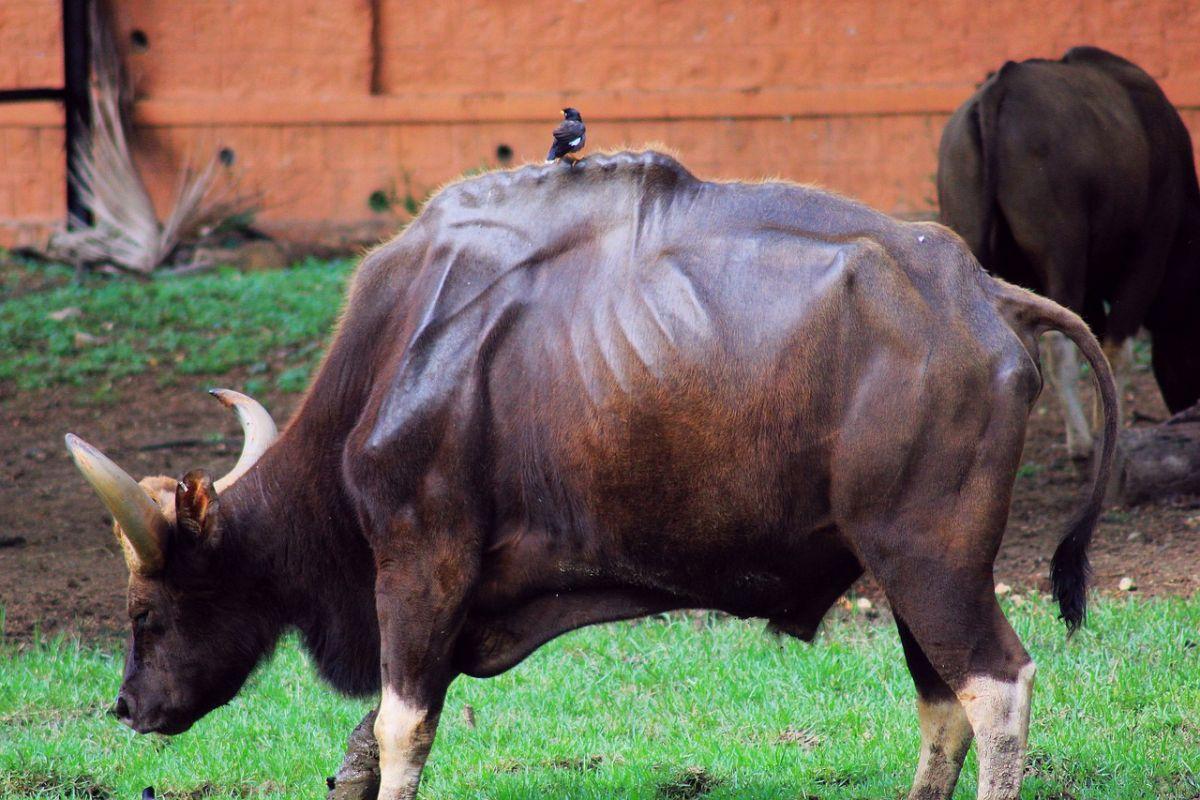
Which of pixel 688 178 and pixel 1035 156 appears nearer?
pixel 688 178

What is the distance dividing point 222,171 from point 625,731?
863 cm

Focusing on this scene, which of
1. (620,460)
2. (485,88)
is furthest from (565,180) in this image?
(485,88)

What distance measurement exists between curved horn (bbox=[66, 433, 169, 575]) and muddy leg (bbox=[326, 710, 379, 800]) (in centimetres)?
Answer: 78

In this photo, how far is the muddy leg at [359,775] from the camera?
170 inches

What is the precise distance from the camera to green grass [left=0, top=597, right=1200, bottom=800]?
4453 millimetres

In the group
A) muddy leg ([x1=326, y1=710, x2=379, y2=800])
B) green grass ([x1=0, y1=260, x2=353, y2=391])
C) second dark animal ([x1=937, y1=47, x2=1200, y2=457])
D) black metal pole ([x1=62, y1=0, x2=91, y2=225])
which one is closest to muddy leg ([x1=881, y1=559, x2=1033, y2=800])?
muddy leg ([x1=326, y1=710, x2=379, y2=800])

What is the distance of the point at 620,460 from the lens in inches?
144

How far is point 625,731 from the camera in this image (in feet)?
16.3

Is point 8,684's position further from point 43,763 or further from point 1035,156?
point 1035,156

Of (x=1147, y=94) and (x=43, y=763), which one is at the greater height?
(x=1147, y=94)

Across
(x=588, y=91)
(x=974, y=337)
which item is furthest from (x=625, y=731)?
(x=588, y=91)

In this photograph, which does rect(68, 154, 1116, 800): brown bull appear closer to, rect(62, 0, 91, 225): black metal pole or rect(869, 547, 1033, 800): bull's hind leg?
rect(869, 547, 1033, 800): bull's hind leg

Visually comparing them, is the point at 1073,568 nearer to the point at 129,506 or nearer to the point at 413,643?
the point at 413,643

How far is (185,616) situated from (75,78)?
30.4 feet
